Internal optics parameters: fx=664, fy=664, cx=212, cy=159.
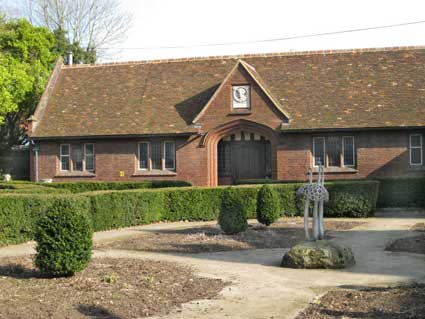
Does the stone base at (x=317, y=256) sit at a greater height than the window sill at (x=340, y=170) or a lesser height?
lesser

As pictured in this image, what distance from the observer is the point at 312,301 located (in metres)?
10.1

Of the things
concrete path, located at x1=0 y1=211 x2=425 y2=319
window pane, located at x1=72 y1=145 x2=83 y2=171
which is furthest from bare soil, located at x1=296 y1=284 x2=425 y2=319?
window pane, located at x1=72 y1=145 x2=83 y2=171

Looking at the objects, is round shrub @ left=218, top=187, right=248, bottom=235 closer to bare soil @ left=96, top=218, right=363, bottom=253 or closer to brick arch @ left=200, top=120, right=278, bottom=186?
bare soil @ left=96, top=218, right=363, bottom=253

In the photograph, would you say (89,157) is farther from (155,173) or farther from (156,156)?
(155,173)

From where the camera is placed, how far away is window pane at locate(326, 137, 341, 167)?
33.2 metres

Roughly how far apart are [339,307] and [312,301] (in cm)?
68

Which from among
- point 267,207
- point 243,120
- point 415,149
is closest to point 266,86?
point 243,120

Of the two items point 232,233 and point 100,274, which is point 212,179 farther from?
point 100,274

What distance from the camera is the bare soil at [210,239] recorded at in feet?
55.0

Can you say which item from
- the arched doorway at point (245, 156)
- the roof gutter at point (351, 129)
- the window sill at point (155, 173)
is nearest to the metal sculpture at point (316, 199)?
the roof gutter at point (351, 129)

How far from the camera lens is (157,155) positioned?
35469 millimetres

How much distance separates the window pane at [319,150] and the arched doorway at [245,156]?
263 cm

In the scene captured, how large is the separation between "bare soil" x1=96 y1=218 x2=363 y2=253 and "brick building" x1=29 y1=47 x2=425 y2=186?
1171cm

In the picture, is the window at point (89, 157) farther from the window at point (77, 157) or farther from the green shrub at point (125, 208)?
the green shrub at point (125, 208)
